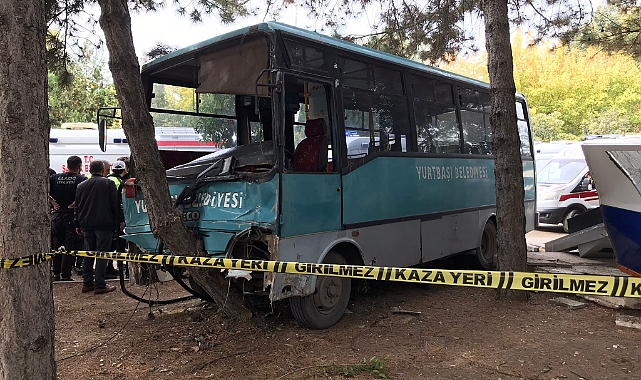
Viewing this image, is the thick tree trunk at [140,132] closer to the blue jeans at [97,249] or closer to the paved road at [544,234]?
the blue jeans at [97,249]

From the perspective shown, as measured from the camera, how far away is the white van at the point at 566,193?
1391 cm

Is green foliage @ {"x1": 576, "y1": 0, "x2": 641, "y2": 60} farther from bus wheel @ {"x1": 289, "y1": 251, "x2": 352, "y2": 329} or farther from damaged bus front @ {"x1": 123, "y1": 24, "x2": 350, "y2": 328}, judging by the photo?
bus wheel @ {"x1": 289, "y1": 251, "x2": 352, "y2": 329}

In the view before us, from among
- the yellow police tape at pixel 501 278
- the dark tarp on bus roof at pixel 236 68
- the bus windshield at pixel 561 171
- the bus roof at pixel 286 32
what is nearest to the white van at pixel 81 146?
the bus roof at pixel 286 32

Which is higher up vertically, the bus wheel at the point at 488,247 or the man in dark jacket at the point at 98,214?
Result: the man in dark jacket at the point at 98,214

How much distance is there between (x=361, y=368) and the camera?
4109 mm

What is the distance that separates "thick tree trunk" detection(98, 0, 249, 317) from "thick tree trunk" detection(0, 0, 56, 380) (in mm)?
1560

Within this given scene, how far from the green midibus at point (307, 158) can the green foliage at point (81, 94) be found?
2.09 m

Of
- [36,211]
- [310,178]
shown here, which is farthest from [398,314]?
[36,211]

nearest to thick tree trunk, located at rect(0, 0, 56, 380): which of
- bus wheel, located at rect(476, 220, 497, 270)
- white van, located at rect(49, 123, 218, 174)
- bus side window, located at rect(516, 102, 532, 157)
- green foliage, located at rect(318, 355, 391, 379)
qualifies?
green foliage, located at rect(318, 355, 391, 379)

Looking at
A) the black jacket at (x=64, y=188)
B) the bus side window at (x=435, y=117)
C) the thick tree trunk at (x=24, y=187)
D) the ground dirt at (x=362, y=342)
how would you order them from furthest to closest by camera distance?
the black jacket at (x=64, y=188)
the bus side window at (x=435, y=117)
the ground dirt at (x=362, y=342)
the thick tree trunk at (x=24, y=187)

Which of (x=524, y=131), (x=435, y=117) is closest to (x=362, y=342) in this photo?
(x=435, y=117)

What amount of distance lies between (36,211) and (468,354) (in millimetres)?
3582

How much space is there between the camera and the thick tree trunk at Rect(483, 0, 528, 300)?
5910 millimetres

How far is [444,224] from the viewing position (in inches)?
279
